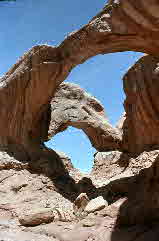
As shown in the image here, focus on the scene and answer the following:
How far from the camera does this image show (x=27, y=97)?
988cm

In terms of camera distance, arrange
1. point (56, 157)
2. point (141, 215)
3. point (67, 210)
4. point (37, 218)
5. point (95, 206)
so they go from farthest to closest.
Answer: point (56, 157), point (67, 210), point (95, 206), point (37, 218), point (141, 215)

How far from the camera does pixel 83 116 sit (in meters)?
15.2

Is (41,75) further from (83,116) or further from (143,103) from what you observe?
(83,116)

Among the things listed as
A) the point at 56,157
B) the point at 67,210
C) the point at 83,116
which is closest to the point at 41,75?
the point at 56,157

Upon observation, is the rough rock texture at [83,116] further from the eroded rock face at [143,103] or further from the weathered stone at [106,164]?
the eroded rock face at [143,103]

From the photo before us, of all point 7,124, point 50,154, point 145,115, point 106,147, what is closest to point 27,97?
point 7,124

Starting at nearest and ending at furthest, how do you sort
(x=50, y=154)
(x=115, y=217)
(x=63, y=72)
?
(x=115, y=217) → (x=63, y=72) → (x=50, y=154)

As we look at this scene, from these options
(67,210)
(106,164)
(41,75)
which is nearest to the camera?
(67,210)

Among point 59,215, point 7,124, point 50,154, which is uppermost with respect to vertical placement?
point 7,124

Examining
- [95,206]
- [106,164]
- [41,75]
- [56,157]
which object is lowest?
[95,206]

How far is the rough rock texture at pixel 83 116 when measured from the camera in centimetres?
1475

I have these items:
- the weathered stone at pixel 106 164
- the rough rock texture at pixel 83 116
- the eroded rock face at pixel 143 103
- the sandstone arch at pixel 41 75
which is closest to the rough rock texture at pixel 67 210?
the sandstone arch at pixel 41 75

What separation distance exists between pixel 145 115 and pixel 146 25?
4384 millimetres

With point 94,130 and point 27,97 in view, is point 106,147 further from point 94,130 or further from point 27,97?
point 27,97
